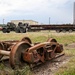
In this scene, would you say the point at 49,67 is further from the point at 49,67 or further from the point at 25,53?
the point at 25,53

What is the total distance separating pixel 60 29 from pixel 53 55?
29.1 m

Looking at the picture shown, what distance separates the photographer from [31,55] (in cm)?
697

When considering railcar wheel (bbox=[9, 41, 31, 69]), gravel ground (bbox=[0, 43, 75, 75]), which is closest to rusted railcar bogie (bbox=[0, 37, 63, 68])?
railcar wheel (bbox=[9, 41, 31, 69])

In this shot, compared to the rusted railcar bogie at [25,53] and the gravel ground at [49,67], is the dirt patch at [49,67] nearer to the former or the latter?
the gravel ground at [49,67]

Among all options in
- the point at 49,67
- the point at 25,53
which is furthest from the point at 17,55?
the point at 49,67

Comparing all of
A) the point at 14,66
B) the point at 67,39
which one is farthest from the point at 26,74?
the point at 67,39


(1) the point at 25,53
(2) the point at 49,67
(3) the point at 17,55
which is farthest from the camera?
(2) the point at 49,67


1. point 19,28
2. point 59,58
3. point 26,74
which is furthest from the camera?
point 19,28

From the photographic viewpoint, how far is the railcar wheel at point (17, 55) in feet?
22.0

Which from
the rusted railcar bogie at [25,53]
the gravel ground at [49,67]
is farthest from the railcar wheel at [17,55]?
the gravel ground at [49,67]

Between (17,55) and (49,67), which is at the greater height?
(17,55)

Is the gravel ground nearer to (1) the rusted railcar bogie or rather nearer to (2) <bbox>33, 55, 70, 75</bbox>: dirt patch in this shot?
(2) <bbox>33, 55, 70, 75</bbox>: dirt patch

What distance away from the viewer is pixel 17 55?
7.00 metres

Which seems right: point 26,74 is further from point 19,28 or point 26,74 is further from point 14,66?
point 19,28
